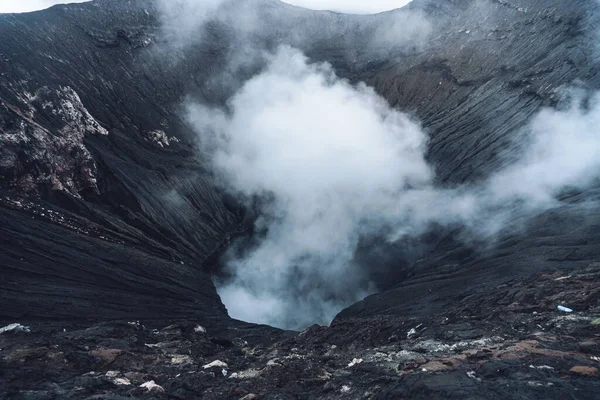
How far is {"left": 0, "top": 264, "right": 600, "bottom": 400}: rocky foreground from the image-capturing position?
8.42 meters

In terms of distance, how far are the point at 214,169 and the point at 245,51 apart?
59.6ft

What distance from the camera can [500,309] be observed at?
13492 millimetres

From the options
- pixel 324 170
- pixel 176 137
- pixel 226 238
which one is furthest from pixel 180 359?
pixel 324 170

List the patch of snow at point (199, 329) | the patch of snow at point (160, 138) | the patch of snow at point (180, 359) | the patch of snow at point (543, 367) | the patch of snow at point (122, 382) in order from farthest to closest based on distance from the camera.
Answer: the patch of snow at point (160, 138), the patch of snow at point (199, 329), the patch of snow at point (180, 359), the patch of snow at point (122, 382), the patch of snow at point (543, 367)

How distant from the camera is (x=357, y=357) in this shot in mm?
12031

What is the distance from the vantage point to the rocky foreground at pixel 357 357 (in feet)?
27.6

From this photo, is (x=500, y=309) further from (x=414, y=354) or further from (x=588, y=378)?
(x=588, y=378)

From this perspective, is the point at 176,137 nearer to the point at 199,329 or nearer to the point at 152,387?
the point at 199,329

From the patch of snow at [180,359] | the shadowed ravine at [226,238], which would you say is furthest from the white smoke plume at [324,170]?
the patch of snow at [180,359]

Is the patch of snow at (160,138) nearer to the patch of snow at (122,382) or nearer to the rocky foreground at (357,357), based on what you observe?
the rocky foreground at (357,357)

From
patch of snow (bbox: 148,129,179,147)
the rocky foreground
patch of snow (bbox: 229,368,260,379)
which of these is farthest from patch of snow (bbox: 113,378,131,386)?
patch of snow (bbox: 148,129,179,147)

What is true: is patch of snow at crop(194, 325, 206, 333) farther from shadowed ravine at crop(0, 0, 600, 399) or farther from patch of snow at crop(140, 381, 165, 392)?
patch of snow at crop(140, 381, 165, 392)

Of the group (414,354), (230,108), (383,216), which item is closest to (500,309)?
(414,354)

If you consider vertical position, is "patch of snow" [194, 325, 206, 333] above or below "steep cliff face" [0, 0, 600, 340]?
below
